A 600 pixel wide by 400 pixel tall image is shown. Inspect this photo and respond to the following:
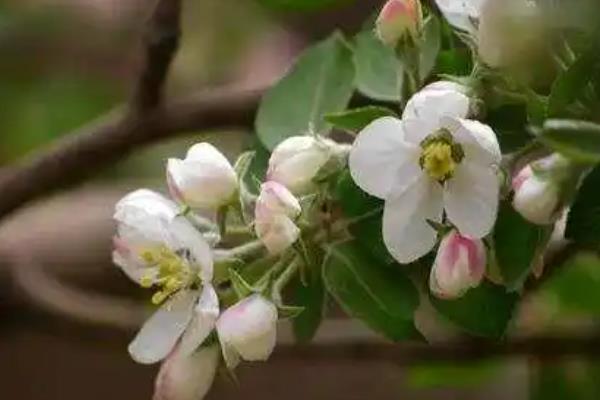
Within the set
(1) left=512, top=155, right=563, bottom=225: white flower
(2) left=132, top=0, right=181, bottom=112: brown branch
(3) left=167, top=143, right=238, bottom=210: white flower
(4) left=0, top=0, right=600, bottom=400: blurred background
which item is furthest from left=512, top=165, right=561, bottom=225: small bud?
(4) left=0, top=0, right=600, bottom=400: blurred background

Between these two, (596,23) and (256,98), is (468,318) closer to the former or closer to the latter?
(596,23)

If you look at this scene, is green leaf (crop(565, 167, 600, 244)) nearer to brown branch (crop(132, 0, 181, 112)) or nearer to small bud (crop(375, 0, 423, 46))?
small bud (crop(375, 0, 423, 46))

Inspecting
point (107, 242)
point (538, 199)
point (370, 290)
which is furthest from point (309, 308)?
point (107, 242)

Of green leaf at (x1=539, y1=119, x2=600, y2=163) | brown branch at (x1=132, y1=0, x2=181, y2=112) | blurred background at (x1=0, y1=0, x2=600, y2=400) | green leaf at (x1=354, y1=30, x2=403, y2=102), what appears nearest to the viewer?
green leaf at (x1=539, y1=119, x2=600, y2=163)

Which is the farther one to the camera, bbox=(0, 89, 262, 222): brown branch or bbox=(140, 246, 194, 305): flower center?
bbox=(0, 89, 262, 222): brown branch

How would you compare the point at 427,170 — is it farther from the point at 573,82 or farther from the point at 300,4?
the point at 300,4

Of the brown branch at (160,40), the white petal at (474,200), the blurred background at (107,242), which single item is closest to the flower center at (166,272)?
→ the white petal at (474,200)
